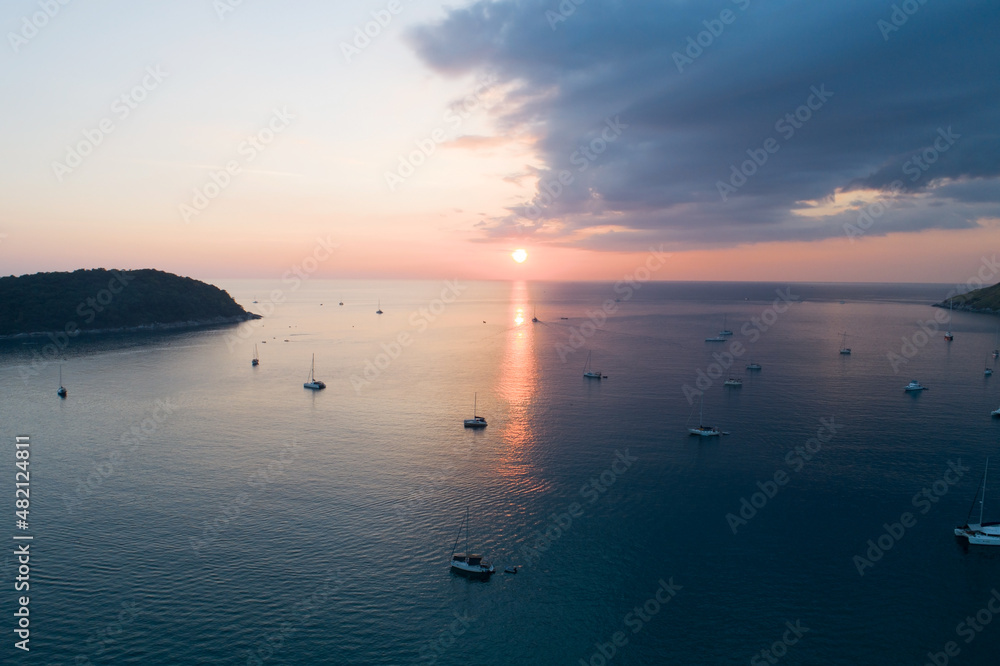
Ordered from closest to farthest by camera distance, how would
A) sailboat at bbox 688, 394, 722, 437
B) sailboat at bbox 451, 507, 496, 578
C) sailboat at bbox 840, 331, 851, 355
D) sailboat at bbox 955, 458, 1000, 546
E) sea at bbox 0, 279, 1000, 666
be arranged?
sea at bbox 0, 279, 1000, 666 → sailboat at bbox 451, 507, 496, 578 → sailboat at bbox 955, 458, 1000, 546 → sailboat at bbox 688, 394, 722, 437 → sailboat at bbox 840, 331, 851, 355

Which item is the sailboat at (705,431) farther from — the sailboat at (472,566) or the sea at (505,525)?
the sailboat at (472,566)

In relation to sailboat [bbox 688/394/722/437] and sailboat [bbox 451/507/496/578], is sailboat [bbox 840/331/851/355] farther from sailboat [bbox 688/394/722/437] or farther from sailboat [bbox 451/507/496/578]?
sailboat [bbox 451/507/496/578]

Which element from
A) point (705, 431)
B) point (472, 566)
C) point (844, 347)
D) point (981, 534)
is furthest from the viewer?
point (844, 347)

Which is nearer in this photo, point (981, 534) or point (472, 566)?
point (472, 566)

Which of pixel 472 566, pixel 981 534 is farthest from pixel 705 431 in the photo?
pixel 472 566

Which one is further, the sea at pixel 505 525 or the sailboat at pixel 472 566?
the sailboat at pixel 472 566

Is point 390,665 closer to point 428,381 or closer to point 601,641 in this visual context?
point 601,641

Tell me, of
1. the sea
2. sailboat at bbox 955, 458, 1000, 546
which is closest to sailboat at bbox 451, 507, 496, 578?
the sea

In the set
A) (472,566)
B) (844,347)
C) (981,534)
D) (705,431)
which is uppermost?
(844,347)

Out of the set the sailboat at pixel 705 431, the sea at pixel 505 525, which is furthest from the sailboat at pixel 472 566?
the sailboat at pixel 705 431

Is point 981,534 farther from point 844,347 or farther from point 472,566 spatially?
point 844,347
